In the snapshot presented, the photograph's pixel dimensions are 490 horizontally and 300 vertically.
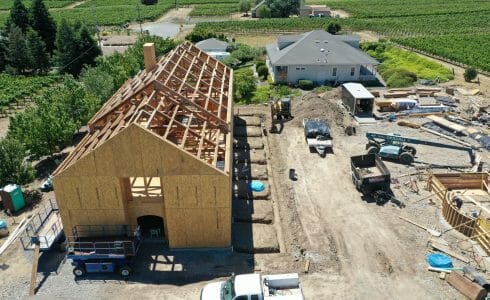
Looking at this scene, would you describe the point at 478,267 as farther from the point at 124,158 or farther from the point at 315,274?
the point at 124,158

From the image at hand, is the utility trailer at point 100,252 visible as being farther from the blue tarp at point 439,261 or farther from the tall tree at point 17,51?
the tall tree at point 17,51

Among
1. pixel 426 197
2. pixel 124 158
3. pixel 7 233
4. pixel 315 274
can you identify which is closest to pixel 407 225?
pixel 426 197

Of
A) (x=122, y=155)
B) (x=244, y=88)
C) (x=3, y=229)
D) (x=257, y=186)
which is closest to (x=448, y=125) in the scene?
(x=257, y=186)

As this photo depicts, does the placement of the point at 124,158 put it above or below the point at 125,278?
above

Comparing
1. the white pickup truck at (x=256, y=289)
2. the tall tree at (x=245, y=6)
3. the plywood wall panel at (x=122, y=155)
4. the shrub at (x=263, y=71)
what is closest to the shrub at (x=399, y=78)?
the shrub at (x=263, y=71)

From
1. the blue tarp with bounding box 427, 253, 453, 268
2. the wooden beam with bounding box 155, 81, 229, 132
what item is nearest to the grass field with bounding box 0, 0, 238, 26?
the wooden beam with bounding box 155, 81, 229, 132

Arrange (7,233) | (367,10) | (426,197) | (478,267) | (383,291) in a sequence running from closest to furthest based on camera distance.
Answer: (383,291) → (478,267) → (7,233) → (426,197) → (367,10)
